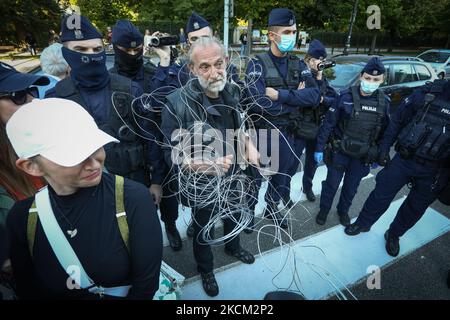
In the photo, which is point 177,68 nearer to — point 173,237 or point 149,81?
point 149,81

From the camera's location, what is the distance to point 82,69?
2105 millimetres

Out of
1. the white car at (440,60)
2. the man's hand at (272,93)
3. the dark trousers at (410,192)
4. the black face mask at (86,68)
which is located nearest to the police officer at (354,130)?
the dark trousers at (410,192)

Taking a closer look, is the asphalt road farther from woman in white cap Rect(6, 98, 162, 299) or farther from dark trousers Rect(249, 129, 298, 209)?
woman in white cap Rect(6, 98, 162, 299)

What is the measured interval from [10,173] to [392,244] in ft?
12.5

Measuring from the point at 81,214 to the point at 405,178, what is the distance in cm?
316

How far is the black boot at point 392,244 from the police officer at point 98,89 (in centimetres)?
305

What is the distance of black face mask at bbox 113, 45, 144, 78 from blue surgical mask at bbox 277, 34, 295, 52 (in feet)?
5.17

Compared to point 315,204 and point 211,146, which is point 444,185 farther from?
point 211,146

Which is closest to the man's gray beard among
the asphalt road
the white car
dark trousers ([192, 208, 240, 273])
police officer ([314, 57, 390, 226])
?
dark trousers ([192, 208, 240, 273])

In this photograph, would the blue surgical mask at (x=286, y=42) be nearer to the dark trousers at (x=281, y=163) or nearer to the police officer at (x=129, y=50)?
the dark trousers at (x=281, y=163)

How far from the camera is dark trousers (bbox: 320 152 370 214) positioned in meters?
3.35

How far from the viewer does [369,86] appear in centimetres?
306
